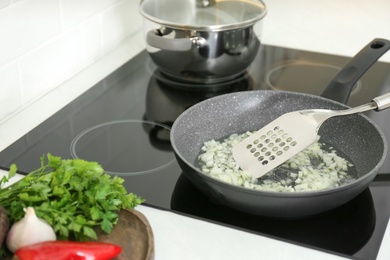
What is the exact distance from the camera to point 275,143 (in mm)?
1028

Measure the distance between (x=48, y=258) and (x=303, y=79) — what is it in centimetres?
85

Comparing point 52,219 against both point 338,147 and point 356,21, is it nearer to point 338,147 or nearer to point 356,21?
point 338,147

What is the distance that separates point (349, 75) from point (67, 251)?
68 centimetres

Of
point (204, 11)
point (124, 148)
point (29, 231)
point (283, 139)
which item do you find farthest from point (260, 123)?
point (29, 231)

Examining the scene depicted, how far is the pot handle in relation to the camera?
1223mm

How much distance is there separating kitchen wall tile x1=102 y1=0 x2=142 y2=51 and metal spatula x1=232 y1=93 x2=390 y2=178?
22.3 inches

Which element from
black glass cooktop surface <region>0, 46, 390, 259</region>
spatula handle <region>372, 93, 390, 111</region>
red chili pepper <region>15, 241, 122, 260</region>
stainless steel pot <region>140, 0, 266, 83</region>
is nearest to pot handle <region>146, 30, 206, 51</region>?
stainless steel pot <region>140, 0, 266, 83</region>

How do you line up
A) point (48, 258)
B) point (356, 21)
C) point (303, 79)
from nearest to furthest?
1. point (48, 258)
2. point (303, 79)
3. point (356, 21)

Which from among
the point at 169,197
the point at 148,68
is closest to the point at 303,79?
the point at 148,68

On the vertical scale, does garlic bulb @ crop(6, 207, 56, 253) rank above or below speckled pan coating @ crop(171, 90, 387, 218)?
above

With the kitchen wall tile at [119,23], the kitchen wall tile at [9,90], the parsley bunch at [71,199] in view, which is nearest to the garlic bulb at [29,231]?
the parsley bunch at [71,199]

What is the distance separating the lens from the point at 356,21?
1691 millimetres

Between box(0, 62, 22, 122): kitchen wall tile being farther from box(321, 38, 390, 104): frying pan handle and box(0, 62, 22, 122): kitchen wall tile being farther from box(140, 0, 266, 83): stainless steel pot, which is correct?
box(321, 38, 390, 104): frying pan handle

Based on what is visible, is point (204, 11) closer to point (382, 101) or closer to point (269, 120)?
point (269, 120)
